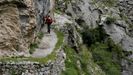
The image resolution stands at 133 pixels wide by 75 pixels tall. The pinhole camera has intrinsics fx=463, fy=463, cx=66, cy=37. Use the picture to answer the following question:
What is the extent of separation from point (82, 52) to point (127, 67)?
5208 mm

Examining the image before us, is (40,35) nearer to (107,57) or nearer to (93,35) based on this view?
(107,57)

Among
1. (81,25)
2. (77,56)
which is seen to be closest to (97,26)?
(81,25)

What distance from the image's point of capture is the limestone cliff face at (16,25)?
26531 mm

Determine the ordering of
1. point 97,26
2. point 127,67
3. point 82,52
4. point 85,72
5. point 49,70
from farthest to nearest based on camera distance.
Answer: point 97,26 < point 127,67 < point 82,52 < point 85,72 < point 49,70

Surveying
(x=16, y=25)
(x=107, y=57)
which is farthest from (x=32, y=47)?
(x=107, y=57)

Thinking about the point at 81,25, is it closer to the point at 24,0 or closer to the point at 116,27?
the point at 116,27

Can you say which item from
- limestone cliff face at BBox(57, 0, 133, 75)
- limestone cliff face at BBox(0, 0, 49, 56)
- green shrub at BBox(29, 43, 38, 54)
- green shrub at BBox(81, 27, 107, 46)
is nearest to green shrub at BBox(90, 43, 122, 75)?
green shrub at BBox(81, 27, 107, 46)

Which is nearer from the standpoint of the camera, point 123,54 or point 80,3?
point 123,54

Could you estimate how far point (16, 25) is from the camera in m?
27.2

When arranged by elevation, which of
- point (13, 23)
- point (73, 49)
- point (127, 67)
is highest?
point (13, 23)

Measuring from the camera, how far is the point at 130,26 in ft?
150

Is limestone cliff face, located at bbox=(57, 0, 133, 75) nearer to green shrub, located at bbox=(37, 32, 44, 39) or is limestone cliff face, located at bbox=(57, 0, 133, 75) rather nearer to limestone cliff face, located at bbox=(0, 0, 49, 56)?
green shrub, located at bbox=(37, 32, 44, 39)

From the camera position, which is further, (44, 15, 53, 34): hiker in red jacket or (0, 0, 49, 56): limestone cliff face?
(44, 15, 53, 34): hiker in red jacket

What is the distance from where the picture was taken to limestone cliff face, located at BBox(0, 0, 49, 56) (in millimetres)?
26531
